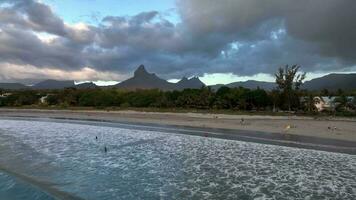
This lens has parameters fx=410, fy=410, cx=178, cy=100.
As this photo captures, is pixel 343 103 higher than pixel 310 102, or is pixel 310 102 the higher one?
pixel 310 102

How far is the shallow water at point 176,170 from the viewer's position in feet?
46.6

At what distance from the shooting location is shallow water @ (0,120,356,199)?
560 inches

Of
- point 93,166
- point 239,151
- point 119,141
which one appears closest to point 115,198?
point 93,166

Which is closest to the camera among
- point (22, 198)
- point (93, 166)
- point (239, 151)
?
point (22, 198)

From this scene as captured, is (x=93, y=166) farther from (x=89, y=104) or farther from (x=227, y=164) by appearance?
(x=89, y=104)

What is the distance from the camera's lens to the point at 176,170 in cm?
1822

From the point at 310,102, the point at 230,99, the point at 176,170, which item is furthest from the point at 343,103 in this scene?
the point at 176,170

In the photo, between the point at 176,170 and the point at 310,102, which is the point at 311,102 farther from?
the point at 176,170

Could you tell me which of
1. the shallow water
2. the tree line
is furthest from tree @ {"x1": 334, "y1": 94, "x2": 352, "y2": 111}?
the shallow water

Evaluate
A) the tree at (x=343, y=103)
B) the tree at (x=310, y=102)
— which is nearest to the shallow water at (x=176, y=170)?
the tree at (x=310, y=102)

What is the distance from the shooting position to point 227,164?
19.7 metres

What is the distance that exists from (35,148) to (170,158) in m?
9.18

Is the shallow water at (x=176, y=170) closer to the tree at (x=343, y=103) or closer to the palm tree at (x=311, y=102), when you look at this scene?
the palm tree at (x=311, y=102)

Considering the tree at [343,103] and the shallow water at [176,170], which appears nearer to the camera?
the shallow water at [176,170]
